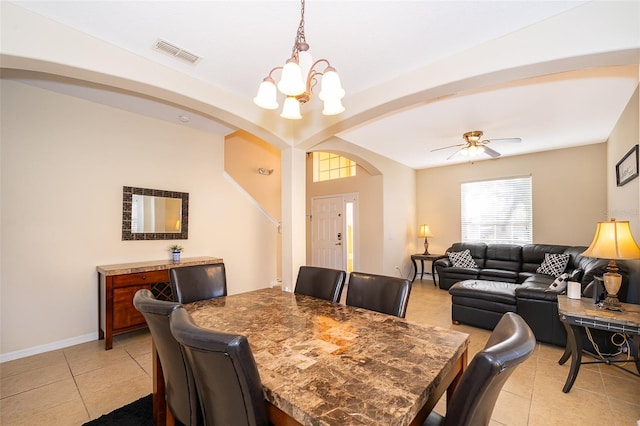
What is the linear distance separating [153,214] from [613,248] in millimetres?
4688

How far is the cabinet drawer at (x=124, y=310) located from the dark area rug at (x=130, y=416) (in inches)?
48.0

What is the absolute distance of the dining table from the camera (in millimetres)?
855

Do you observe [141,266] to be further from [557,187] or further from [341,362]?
[557,187]

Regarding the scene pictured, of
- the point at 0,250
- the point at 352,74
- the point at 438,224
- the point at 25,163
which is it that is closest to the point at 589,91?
the point at 352,74

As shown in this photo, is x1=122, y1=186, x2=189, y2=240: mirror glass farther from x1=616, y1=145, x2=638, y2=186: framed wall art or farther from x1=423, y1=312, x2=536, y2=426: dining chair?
x1=616, y1=145, x2=638, y2=186: framed wall art

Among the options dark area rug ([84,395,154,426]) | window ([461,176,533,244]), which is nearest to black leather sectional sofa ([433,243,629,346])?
window ([461,176,533,244])

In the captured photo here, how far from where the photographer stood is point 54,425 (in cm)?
187

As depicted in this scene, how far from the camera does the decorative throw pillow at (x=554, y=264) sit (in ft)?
14.9

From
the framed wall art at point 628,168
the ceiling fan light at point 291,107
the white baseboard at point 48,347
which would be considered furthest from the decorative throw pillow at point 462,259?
the white baseboard at point 48,347

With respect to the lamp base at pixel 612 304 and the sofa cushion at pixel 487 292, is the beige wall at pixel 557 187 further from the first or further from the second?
the lamp base at pixel 612 304

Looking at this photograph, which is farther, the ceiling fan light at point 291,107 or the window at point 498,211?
the window at point 498,211

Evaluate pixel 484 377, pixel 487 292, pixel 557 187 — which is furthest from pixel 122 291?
pixel 557 187

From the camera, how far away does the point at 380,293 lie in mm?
1941

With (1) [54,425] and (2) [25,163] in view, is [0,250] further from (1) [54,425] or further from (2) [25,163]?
(1) [54,425]
